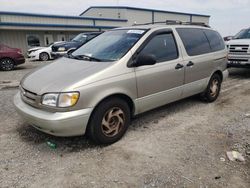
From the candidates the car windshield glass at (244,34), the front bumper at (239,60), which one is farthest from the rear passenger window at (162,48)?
the car windshield glass at (244,34)

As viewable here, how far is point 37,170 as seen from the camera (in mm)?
3305

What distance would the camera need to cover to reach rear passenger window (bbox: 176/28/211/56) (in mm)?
5082

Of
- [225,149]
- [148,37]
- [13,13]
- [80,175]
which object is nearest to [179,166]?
[225,149]

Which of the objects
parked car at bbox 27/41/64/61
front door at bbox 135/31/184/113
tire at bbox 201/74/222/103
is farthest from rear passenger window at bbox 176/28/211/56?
parked car at bbox 27/41/64/61

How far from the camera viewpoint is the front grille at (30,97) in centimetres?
357

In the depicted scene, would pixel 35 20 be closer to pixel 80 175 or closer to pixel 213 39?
pixel 213 39

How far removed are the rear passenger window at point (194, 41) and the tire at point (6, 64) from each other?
10636 mm

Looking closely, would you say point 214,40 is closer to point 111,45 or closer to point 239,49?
point 111,45

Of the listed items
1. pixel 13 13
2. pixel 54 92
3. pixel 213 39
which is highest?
pixel 13 13

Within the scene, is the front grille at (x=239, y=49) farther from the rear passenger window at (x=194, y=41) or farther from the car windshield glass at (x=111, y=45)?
the car windshield glass at (x=111, y=45)

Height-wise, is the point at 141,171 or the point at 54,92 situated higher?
the point at 54,92

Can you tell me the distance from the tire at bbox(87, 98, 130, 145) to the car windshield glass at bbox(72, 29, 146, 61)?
76 centimetres

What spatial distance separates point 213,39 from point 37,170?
4.76 m

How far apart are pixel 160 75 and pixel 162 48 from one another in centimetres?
52
